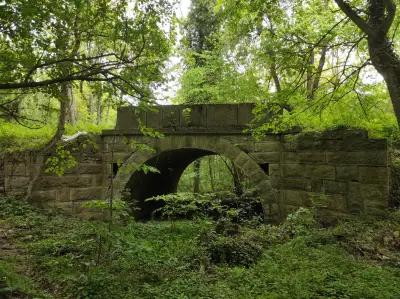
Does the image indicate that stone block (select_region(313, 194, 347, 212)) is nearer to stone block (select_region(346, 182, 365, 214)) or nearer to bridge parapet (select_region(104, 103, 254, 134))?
stone block (select_region(346, 182, 365, 214))

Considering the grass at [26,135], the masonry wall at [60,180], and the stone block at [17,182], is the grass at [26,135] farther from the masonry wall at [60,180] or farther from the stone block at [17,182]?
the stone block at [17,182]

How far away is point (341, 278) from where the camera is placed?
404cm

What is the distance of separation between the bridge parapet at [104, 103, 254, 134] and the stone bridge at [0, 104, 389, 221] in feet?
0.07

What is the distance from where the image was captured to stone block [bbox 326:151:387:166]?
595cm

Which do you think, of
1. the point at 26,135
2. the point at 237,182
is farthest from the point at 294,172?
the point at 26,135

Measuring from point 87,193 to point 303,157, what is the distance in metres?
4.86

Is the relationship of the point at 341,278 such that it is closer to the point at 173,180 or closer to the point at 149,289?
the point at 149,289

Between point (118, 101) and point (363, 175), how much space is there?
4089 mm

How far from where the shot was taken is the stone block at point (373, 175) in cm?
588

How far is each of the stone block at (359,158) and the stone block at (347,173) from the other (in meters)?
0.09

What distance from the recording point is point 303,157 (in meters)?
7.17

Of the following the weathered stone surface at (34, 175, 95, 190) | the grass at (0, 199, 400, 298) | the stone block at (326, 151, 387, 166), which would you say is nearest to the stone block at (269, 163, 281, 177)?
the stone block at (326, 151, 387, 166)

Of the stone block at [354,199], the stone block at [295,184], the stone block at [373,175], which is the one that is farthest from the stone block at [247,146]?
the stone block at [373,175]

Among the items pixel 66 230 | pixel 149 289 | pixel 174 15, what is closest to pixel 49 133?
pixel 66 230
